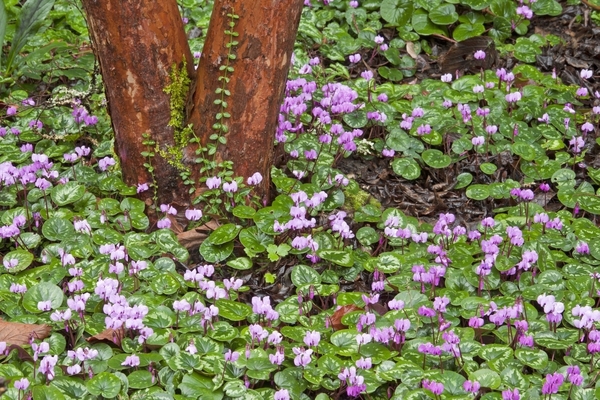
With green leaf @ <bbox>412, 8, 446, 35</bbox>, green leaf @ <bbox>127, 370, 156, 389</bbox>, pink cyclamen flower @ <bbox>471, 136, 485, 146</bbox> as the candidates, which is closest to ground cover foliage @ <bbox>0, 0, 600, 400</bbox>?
green leaf @ <bbox>127, 370, 156, 389</bbox>

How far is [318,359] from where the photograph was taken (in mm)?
3412

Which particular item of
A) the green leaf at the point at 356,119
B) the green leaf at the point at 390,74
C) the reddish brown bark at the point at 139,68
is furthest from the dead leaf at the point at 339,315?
the green leaf at the point at 390,74

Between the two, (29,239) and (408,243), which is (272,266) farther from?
(29,239)

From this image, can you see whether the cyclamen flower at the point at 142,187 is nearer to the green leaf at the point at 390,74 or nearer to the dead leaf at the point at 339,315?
the dead leaf at the point at 339,315

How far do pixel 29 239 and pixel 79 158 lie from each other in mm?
833

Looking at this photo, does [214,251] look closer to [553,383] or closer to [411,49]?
[553,383]

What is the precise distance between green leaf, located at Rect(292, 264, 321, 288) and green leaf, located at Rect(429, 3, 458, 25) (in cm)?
292

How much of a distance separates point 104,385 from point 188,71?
5.41 ft

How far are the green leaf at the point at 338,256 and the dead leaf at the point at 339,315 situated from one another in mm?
253

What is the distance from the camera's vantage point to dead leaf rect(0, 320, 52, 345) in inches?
138

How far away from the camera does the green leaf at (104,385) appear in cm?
319

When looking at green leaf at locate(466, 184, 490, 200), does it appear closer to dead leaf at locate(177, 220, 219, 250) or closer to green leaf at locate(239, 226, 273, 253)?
green leaf at locate(239, 226, 273, 253)

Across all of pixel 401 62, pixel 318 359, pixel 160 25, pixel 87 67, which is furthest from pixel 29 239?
pixel 401 62

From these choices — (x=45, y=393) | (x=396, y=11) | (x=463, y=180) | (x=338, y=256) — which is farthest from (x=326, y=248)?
(x=396, y=11)
